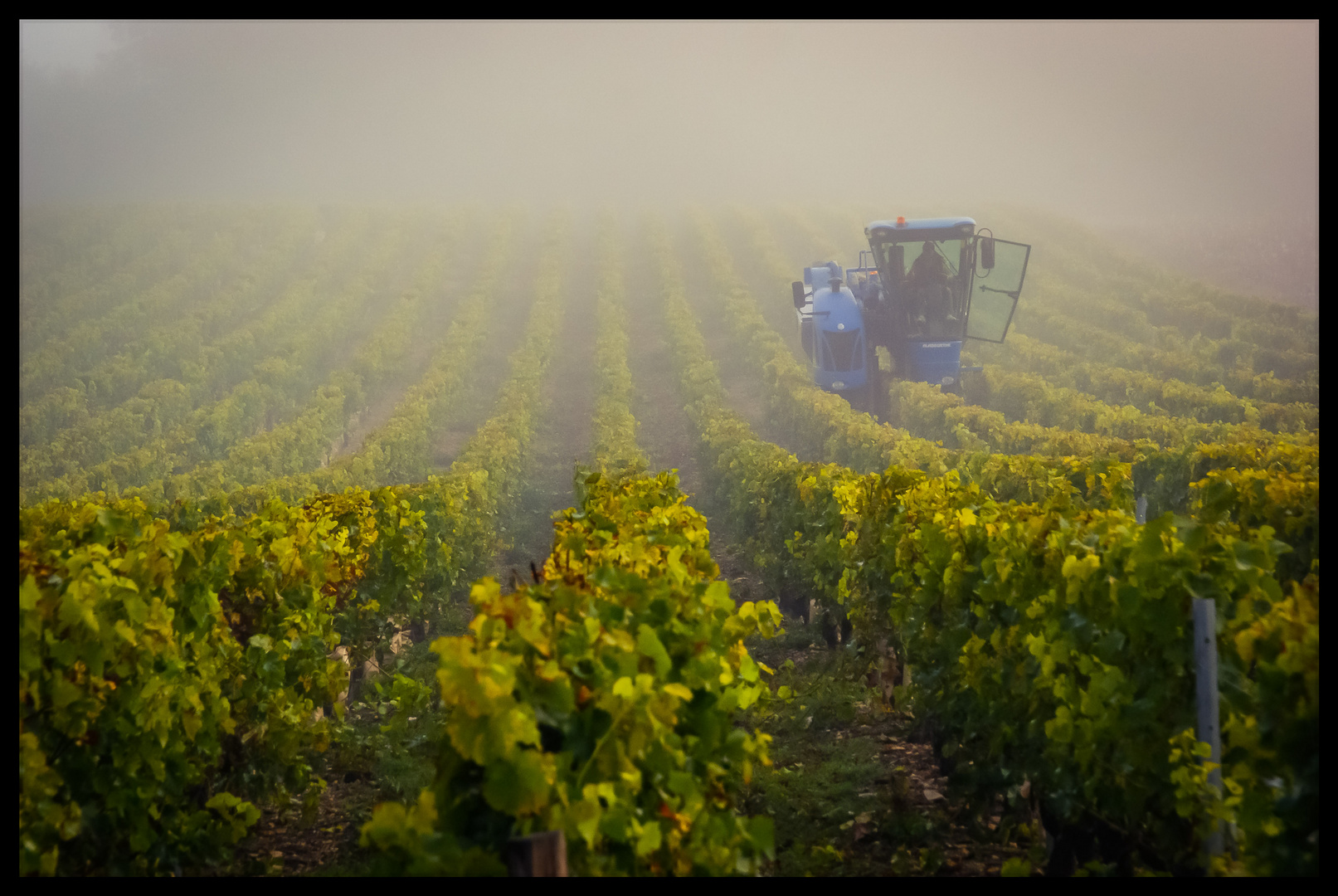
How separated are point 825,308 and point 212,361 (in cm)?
2028

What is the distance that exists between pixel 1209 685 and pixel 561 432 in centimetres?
2368

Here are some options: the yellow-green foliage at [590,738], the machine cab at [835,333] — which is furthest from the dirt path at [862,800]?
the machine cab at [835,333]

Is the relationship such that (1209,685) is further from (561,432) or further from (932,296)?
(561,432)

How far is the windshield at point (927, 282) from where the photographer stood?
19125mm

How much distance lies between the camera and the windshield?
1912 cm

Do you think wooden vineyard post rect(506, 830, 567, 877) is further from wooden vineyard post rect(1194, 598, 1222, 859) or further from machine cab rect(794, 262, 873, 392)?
machine cab rect(794, 262, 873, 392)

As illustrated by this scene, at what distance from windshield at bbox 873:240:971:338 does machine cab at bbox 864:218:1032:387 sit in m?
0.02

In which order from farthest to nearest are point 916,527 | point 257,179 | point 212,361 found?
point 257,179
point 212,361
point 916,527

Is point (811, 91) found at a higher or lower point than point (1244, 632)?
higher

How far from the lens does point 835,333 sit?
66.7 ft

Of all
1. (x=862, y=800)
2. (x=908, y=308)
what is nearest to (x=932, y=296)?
(x=908, y=308)

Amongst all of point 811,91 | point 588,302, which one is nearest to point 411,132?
point 811,91
